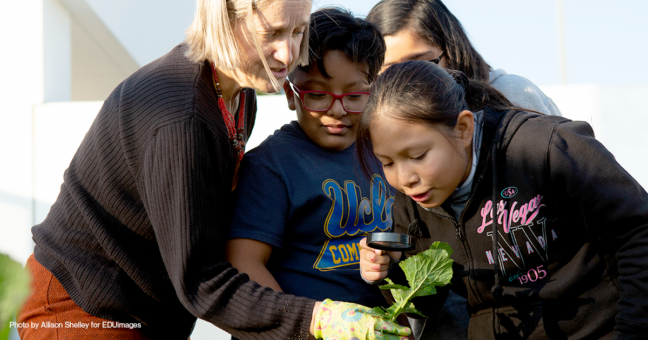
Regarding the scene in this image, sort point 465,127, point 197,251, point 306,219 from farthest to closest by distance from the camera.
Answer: point 306,219 → point 465,127 → point 197,251

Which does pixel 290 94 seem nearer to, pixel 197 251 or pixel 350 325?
pixel 197 251

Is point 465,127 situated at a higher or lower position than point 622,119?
higher

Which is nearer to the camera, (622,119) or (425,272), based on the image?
(425,272)

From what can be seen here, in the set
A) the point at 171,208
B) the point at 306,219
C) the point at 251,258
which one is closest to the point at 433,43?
the point at 306,219

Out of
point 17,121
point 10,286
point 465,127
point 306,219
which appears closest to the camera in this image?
point 10,286

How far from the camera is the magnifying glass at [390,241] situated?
5.45 ft

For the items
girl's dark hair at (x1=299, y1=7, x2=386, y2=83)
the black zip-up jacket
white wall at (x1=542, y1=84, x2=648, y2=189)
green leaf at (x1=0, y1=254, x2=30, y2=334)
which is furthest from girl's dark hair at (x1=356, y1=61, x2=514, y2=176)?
white wall at (x1=542, y1=84, x2=648, y2=189)

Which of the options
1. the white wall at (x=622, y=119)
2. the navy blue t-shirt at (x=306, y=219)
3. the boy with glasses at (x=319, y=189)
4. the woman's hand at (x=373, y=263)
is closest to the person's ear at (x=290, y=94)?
the boy with glasses at (x=319, y=189)

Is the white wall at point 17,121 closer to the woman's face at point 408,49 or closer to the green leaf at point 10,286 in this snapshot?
the woman's face at point 408,49

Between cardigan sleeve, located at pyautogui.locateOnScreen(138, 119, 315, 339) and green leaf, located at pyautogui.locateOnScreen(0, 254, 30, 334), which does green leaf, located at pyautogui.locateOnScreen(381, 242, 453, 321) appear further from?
green leaf, located at pyautogui.locateOnScreen(0, 254, 30, 334)

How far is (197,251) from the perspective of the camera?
1.68 metres

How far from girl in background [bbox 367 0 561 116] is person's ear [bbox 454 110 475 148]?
33.1 inches

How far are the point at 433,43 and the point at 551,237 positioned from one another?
1275mm

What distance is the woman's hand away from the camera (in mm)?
1850
